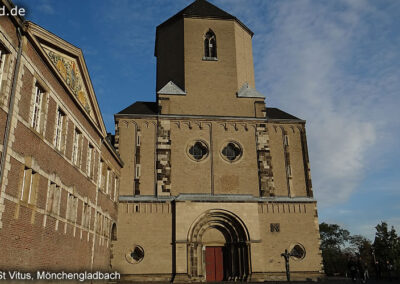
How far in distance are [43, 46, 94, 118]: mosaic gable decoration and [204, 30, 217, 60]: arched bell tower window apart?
1298 cm

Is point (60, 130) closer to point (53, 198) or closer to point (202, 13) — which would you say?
point (53, 198)

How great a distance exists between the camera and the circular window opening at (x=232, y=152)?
84.7 ft

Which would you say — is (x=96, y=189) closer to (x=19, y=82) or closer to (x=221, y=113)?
(x=19, y=82)

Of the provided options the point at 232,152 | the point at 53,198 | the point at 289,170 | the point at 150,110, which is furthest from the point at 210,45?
the point at 53,198

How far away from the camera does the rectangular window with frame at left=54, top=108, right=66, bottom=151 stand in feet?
46.3

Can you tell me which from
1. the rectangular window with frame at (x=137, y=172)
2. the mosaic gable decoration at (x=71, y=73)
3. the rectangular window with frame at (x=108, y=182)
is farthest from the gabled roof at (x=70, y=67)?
the rectangular window with frame at (x=137, y=172)

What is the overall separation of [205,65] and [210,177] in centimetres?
839

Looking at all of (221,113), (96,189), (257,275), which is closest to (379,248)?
(257,275)

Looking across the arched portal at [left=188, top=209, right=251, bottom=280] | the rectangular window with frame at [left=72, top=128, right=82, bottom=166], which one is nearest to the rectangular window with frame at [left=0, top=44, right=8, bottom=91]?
the rectangular window with frame at [left=72, top=128, right=82, bottom=166]

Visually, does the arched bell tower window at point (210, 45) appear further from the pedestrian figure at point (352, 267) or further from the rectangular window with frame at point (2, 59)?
the rectangular window with frame at point (2, 59)

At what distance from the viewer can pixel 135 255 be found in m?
22.8

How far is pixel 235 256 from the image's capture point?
23.5 m

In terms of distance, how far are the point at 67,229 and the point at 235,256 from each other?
39.5 feet

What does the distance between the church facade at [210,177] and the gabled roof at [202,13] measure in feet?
0.45
